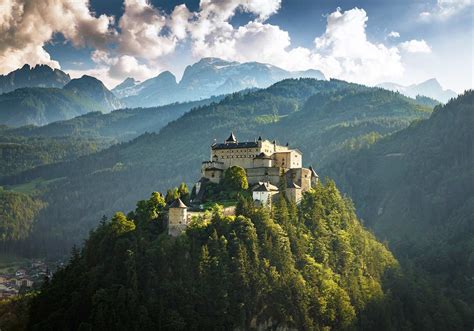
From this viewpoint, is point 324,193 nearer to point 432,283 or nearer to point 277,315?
point 277,315

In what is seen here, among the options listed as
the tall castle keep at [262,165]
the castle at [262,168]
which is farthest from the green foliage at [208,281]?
the tall castle keep at [262,165]

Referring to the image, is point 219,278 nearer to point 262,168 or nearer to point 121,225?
point 121,225

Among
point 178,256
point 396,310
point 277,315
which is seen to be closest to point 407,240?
point 396,310

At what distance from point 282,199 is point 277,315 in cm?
2355

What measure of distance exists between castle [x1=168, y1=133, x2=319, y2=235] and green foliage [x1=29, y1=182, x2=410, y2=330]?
253 inches

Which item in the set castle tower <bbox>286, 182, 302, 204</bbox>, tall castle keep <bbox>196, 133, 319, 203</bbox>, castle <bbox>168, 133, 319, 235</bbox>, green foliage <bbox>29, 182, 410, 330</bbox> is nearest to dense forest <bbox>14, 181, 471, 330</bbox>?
green foliage <bbox>29, 182, 410, 330</bbox>

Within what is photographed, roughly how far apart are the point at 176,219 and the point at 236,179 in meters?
21.7

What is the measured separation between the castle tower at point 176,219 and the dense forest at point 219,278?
1.73 meters

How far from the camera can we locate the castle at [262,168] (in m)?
109

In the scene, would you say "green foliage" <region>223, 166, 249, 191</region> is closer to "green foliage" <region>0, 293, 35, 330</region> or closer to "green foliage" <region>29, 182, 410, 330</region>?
"green foliage" <region>29, 182, 410, 330</region>

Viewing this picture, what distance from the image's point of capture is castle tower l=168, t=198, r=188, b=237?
301 feet

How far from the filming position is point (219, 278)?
86.2 meters

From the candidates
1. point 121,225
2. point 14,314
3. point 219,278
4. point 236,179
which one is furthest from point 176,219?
point 14,314

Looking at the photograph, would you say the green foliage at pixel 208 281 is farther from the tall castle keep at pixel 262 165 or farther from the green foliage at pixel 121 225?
the tall castle keep at pixel 262 165
